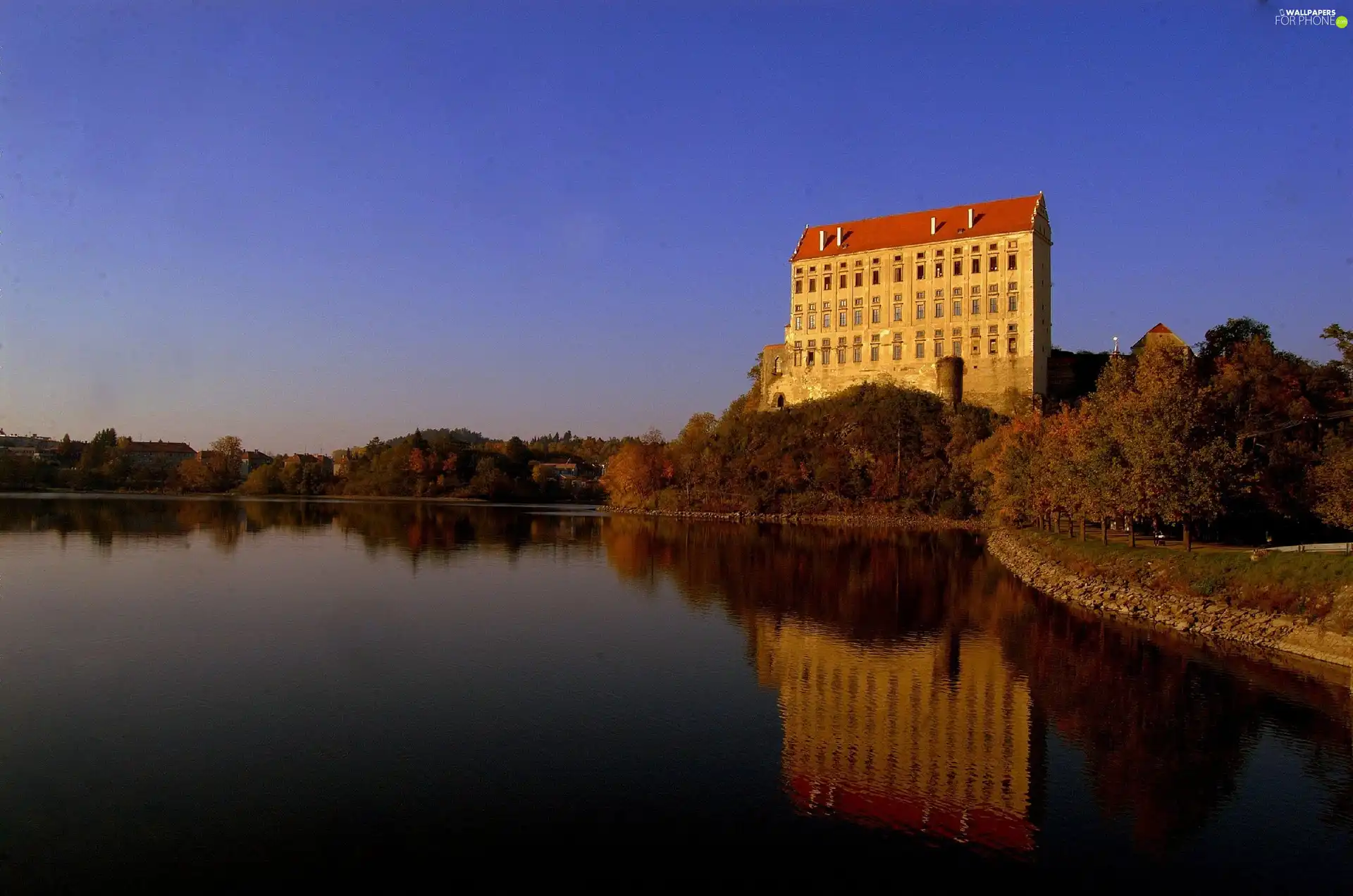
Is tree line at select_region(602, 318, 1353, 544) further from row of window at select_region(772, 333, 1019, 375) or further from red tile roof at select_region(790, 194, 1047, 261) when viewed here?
red tile roof at select_region(790, 194, 1047, 261)

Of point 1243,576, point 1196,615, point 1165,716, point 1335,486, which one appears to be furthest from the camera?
point 1335,486

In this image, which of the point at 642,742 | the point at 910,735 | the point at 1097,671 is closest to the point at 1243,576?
the point at 1097,671

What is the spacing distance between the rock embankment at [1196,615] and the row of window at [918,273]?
35.6 metres

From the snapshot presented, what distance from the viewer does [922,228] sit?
66625 mm

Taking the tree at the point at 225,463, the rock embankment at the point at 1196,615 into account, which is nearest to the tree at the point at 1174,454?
the rock embankment at the point at 1196,615

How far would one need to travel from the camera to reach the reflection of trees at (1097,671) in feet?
39.6

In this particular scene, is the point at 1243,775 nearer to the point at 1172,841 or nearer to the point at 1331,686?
the point at 1172,841

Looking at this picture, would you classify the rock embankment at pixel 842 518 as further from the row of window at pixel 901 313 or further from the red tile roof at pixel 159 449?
the red tile roof at pixel 159 449

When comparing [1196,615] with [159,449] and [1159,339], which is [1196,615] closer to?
[1159,339]

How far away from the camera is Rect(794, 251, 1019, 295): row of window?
61.9 meters

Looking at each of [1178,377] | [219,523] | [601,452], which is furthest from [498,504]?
[1178,377]

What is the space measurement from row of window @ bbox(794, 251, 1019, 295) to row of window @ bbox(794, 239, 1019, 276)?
364 mm

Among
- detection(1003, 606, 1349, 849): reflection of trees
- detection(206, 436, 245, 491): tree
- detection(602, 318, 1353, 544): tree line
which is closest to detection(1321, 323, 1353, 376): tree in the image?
detection(602, 318, 1353, 544): tree line

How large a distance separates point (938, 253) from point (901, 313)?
5.13m
